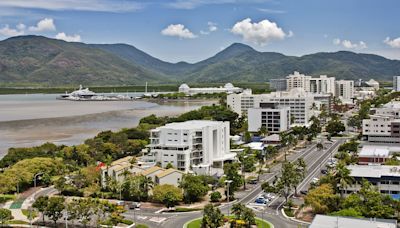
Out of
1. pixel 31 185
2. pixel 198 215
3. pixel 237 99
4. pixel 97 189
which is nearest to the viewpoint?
pixel 198 215

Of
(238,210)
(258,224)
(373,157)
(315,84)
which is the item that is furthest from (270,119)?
(315,84)

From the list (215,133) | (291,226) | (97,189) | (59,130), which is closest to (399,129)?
(215,133)

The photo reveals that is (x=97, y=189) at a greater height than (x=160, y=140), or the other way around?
(x=160, y=140)

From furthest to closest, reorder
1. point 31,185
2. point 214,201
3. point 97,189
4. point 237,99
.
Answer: point 237,99
point 31,185
point 97,189
point 214,201

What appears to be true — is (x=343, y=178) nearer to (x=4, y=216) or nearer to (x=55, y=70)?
(x=4, y=216)

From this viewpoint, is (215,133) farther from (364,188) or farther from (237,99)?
(237,99)

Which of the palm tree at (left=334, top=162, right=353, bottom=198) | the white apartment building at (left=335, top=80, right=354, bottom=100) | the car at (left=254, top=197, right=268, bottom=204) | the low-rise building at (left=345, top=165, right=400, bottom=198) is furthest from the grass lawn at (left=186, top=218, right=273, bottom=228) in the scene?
the white apartment building at (left=335, top=80, right=354, bottom=100)
